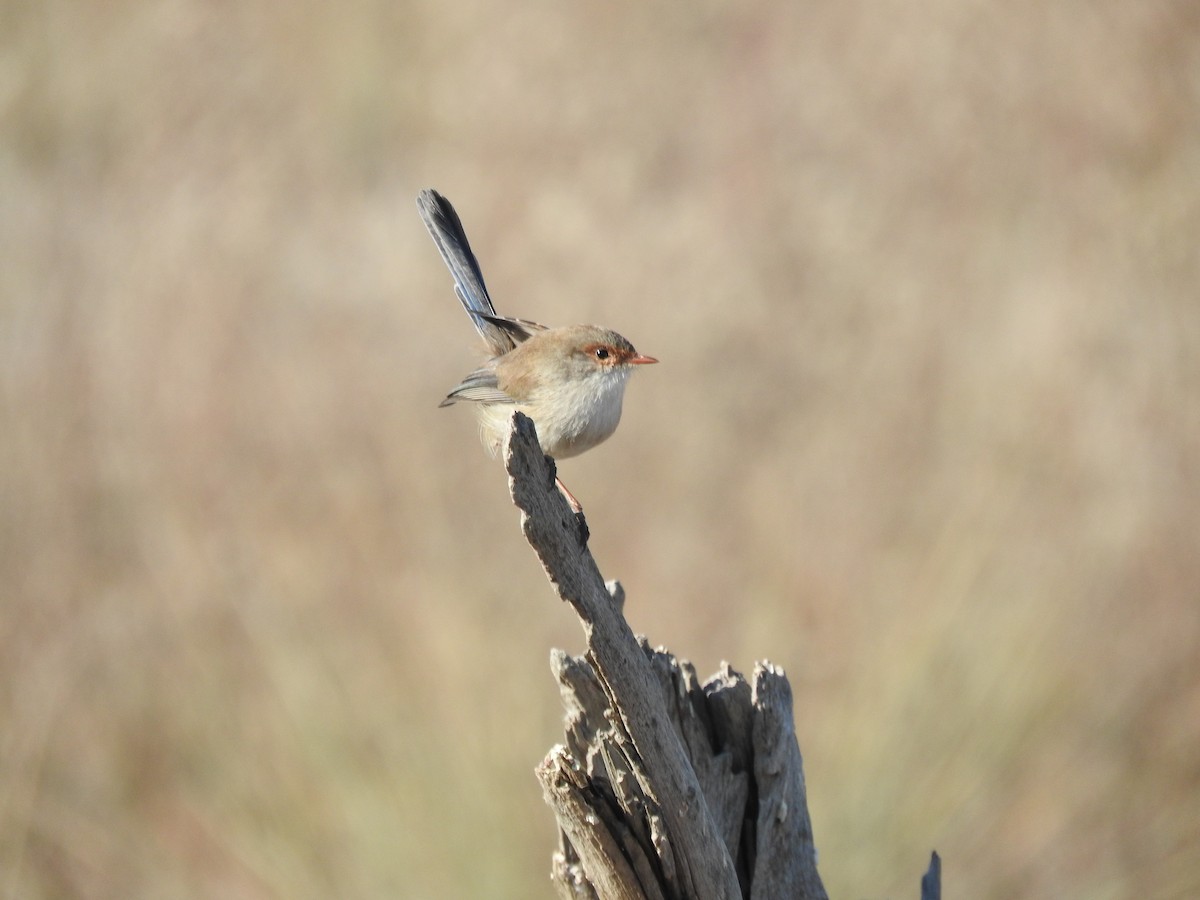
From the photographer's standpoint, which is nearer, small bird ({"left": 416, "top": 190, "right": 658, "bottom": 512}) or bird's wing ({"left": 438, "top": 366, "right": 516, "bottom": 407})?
small bird ({"left": 416, "top": 190, "right": 658, "bottom": 512})

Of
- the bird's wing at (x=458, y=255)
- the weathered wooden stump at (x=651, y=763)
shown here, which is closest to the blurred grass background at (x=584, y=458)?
the bird's wing at (x=458, y=255)

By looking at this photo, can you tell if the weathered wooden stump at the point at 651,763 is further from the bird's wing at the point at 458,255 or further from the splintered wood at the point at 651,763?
the bird's wing at the point at 458,255

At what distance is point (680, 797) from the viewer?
2395 mm

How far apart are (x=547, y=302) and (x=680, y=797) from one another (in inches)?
167

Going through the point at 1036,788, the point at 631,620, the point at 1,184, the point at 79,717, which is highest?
the point at 1,184

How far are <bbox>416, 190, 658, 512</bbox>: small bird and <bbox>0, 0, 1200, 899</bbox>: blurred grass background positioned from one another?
2365 millimetres

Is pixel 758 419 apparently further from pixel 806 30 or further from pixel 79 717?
pixel 79 717

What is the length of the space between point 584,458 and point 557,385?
3.51 meters

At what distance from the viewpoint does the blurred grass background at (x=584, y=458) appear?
5.20 meters

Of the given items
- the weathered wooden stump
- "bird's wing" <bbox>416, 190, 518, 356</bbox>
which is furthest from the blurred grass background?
the weathered wooden stump

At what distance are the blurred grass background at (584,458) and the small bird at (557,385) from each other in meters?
2.36

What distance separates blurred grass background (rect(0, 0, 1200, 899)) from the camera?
5203mm

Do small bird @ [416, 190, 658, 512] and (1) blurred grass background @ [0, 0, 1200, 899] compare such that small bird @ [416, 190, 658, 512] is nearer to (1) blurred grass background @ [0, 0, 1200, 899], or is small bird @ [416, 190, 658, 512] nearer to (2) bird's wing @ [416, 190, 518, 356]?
(2) bird's wing @ [416, 190, 518, 356]

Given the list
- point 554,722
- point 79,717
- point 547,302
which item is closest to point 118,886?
point 79,717
